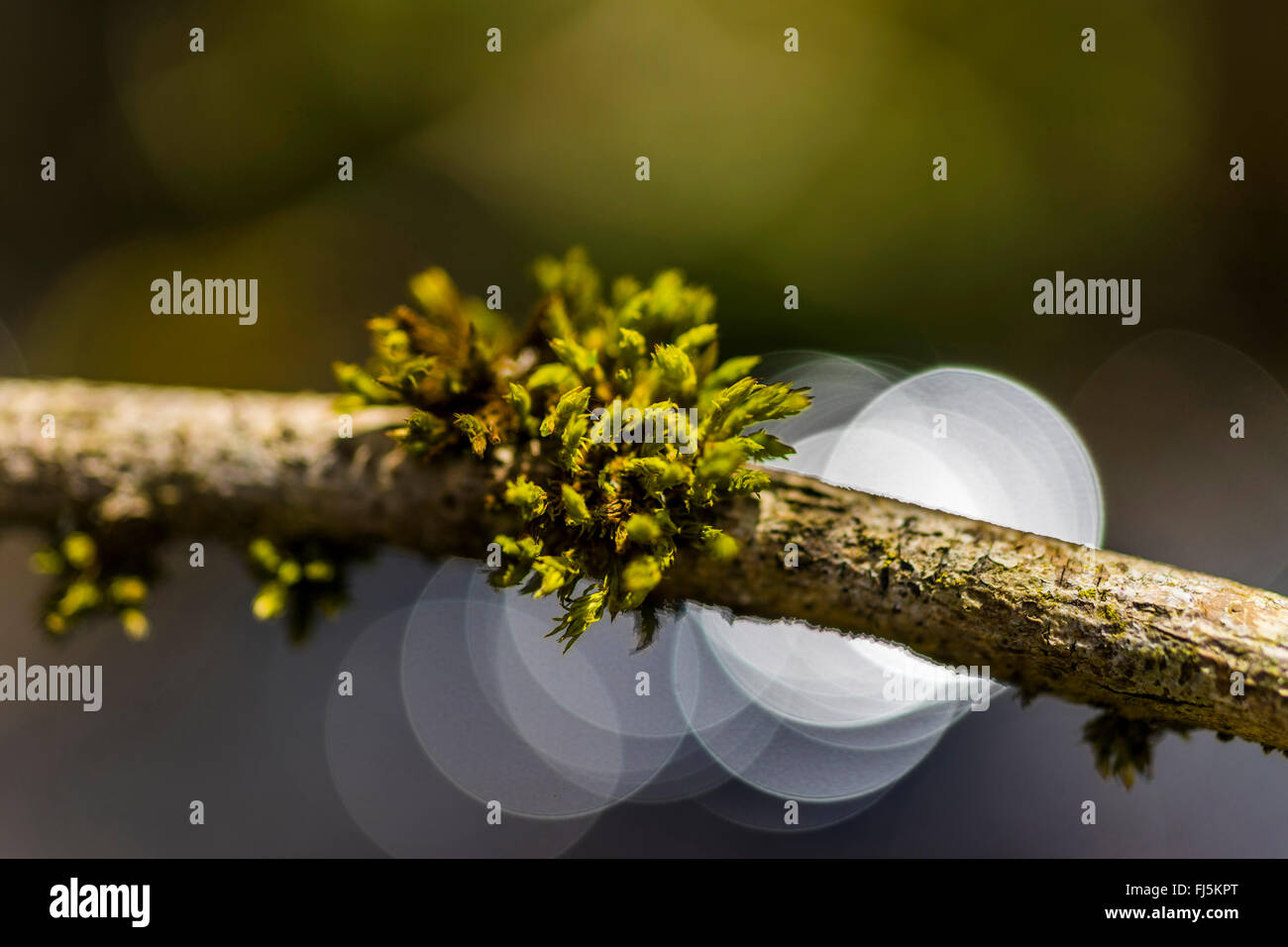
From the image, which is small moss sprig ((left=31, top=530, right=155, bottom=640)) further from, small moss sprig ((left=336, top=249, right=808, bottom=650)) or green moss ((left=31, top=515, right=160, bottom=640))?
small moss sprig ((left=336, top=249, right=808, bottom=650))

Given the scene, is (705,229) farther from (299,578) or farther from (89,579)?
(89,579)

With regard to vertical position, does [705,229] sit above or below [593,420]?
above

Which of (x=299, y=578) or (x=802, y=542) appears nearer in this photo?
(x=802, y=542)

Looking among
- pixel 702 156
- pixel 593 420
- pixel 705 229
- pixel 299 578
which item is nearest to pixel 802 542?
pixel 593 420

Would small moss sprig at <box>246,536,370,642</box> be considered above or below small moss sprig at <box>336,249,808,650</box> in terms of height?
below

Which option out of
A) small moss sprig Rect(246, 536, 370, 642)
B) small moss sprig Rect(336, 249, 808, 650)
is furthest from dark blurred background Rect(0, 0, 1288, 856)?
small moss sprig Rect(336, 249, 808, 650)

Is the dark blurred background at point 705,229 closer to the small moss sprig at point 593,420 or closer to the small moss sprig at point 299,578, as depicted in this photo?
the small moss sprig at point 299,578
